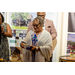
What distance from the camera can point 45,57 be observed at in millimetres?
2443

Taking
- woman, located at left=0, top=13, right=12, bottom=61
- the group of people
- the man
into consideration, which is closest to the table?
the group of people

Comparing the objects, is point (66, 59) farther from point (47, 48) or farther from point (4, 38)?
point (4, 38)

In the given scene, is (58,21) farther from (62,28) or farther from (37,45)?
(37,45)

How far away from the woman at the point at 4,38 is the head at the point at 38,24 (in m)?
0.57

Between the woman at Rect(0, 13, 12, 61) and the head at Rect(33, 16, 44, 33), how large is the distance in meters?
0.57

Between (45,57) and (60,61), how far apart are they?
0.34 metres

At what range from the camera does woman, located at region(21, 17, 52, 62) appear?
7.91 ft

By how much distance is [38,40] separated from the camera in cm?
244

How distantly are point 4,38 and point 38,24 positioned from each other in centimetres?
82

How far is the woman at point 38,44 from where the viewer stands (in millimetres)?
2412

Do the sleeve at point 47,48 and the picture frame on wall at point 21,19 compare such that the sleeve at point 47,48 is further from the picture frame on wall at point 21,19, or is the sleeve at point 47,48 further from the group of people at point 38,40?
the picture frame on wall at point 21,19

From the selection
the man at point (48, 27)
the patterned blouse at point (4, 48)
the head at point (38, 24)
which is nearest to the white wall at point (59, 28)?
the man at point (48, 27)

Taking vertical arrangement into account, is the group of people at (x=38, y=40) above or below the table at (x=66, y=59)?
above
